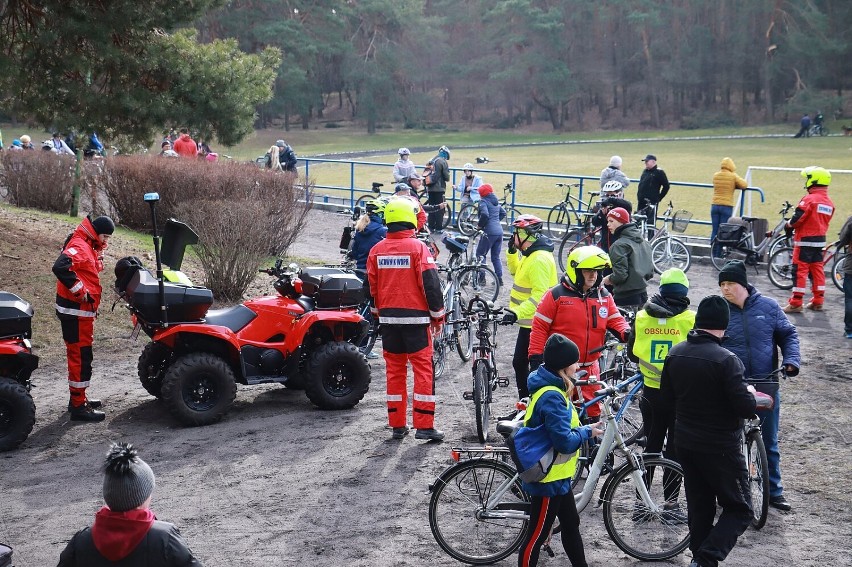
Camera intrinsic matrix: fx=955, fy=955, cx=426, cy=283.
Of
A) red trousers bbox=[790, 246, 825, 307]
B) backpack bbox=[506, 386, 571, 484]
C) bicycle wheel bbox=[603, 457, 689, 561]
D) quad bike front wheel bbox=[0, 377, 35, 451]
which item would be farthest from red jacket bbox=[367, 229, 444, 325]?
red trousers bbox=[790, 246, 825, 307]

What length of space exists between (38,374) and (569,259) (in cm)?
637

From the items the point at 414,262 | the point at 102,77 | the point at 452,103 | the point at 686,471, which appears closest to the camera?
the point at 686,471

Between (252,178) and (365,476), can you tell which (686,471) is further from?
(252,178)

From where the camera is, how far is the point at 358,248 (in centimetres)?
1093

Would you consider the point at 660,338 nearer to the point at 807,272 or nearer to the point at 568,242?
the point at 807,272

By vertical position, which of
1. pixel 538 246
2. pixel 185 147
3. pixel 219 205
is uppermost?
pixel 185 147

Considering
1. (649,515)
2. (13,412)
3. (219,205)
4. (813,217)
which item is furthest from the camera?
(219,205)

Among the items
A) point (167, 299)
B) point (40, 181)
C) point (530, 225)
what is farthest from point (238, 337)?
point (40, 181)

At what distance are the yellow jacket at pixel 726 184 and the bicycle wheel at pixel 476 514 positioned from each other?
12.3 metres

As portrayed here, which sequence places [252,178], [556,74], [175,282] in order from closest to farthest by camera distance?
[175,282] → [252,178] → [556,74]

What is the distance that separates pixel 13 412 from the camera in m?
7.80

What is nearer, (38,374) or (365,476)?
(365,476)

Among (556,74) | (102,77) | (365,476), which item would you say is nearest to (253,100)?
(102,77)

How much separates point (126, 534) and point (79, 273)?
552cm
